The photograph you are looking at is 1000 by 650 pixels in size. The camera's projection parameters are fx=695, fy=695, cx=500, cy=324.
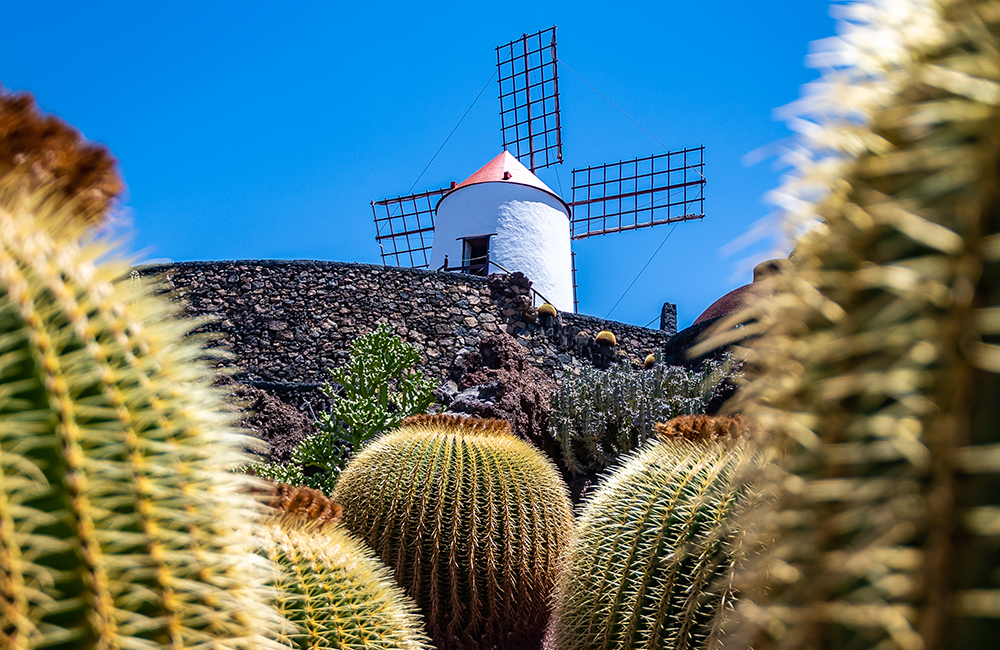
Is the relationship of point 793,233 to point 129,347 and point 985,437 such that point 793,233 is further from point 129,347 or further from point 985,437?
point 129,347

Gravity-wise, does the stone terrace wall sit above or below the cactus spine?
above

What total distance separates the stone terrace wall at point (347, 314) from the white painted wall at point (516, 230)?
3.63 metres

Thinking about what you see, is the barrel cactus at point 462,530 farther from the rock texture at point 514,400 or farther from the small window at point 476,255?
the small window at point 476,255

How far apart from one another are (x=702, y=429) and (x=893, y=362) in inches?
74.3

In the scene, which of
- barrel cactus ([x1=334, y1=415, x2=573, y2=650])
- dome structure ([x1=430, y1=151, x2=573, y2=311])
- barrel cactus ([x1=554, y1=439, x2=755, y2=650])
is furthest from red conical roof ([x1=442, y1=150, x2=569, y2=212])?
barrel cactus ([x1=554, y1=439, x2=755, y2=650])

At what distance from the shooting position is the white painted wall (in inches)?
709

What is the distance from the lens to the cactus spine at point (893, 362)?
547 millimetres

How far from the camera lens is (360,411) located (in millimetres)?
6457

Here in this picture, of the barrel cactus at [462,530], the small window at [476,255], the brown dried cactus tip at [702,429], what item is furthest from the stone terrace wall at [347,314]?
the brown dried cactus tip at [702,429]

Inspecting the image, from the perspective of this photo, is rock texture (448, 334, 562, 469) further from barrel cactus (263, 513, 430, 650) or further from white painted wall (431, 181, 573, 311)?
white painted wall (431, 181, 573, 311)

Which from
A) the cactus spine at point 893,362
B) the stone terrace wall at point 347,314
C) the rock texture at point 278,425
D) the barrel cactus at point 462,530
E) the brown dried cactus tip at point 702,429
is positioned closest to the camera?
the cactus spine at point 893,362

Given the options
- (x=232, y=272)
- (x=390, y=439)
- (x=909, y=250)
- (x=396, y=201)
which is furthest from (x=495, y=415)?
(x=396, y=201)

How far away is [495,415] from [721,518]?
4.65 meters

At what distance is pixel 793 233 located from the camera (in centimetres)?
80
